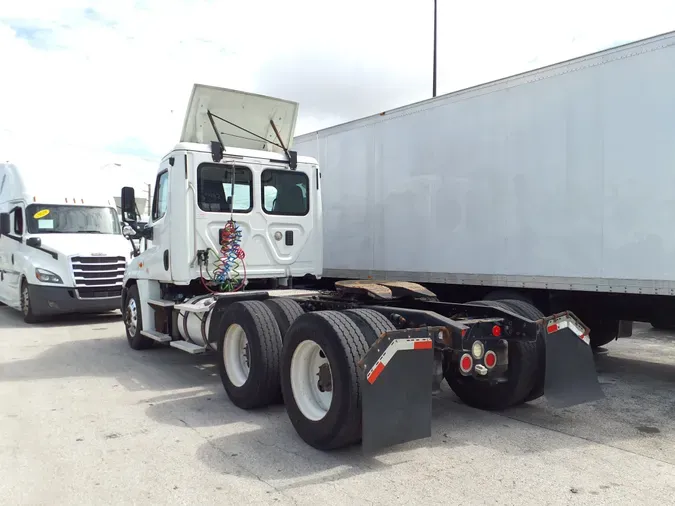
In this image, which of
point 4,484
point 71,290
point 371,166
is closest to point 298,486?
point 4,484

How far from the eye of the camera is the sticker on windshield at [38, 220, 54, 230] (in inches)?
470

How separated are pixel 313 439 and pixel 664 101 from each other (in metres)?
4.90

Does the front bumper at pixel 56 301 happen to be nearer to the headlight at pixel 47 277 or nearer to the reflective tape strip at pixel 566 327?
the headlight at pixel 47 277

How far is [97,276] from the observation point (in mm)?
11531

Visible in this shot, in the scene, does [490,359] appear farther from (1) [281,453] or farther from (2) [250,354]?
(2) [250,354]

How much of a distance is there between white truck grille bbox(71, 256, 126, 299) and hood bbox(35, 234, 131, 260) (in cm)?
14

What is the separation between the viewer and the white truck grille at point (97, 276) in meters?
11.4

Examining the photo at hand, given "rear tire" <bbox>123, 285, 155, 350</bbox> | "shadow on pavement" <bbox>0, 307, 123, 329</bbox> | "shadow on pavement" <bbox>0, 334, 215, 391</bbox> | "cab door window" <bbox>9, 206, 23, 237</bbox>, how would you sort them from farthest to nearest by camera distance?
"cab door window" <bbox>9, 206, 23, 237</bbox>
"shadow on pavement" <bbox>0, 307, 123, 329</bbox>
"rear tire" <bbox>123, 285, 155, 350</bbox>
"shadow on pavement" <bbox>0, 334, 215, 391</bbox>

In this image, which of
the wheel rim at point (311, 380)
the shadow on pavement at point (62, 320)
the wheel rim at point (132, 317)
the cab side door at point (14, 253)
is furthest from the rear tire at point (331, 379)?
the cab side door at point (14, 253)

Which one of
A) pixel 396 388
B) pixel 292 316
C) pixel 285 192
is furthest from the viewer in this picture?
pixel 285 192

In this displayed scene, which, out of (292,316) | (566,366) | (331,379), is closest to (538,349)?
(566,366)

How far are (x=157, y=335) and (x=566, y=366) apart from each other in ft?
17.6

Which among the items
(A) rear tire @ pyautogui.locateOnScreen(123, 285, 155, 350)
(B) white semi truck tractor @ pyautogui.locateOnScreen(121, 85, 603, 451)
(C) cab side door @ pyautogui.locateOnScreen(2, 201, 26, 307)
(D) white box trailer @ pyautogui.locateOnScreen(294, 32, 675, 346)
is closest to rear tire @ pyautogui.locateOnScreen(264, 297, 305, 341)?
(B) white semi truck tractor @ pyautogui.locateOnScreen(121, 85, 603, 451)

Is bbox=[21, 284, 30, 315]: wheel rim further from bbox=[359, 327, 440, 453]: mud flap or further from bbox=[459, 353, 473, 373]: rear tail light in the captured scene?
bbox=[459, 353, 473, 373]: rear tail light
